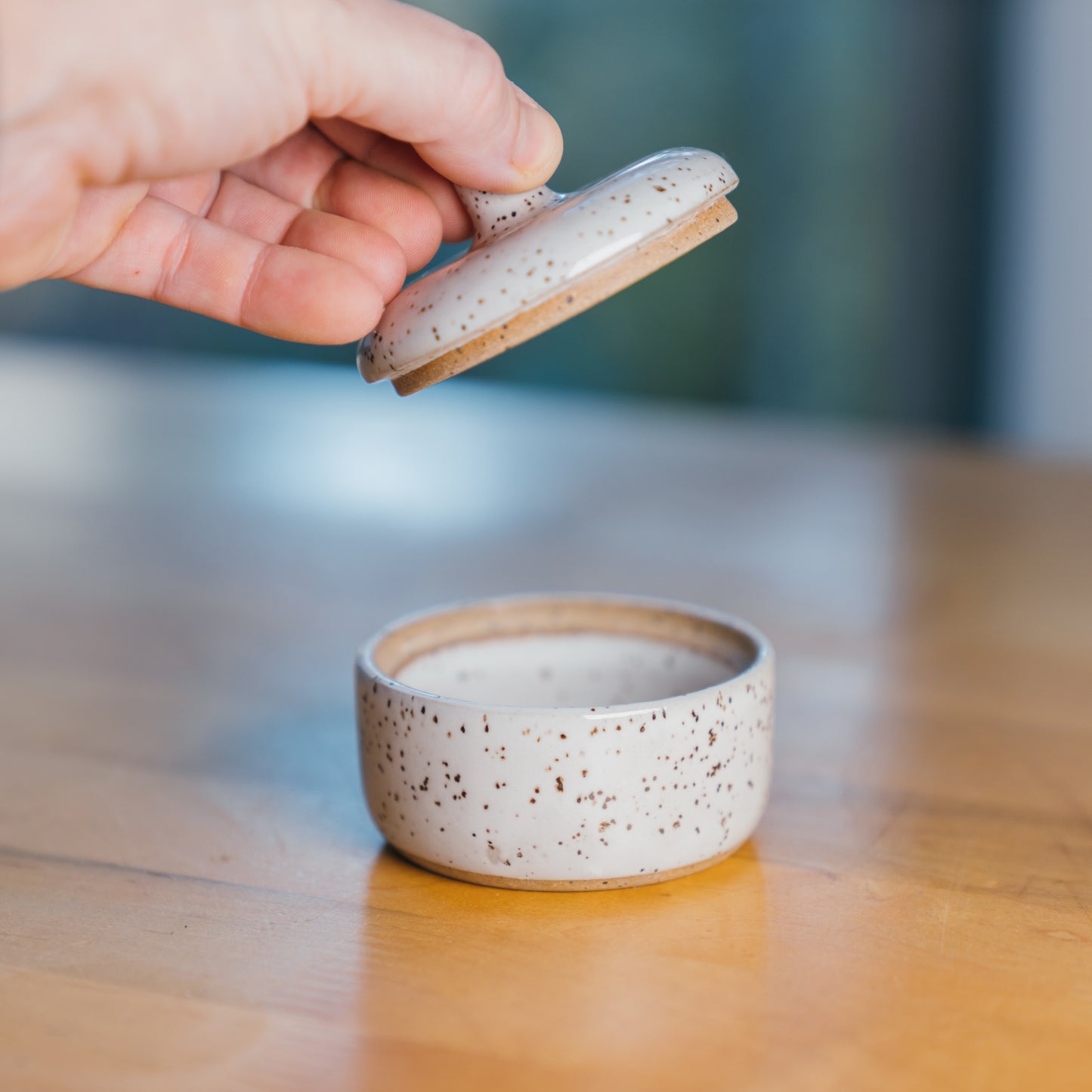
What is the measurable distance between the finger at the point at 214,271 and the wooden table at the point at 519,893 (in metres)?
0.24

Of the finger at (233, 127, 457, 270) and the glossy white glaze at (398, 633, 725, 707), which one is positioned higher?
the finger at (233, 127, 457, 270)

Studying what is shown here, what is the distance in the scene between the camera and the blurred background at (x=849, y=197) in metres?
2.36

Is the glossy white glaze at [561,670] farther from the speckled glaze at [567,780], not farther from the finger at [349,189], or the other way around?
the finger at [349,189]

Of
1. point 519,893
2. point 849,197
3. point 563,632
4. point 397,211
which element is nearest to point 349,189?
point 397,211

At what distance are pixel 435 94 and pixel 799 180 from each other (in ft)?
7.21

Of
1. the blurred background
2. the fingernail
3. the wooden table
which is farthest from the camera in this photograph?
the blurred background

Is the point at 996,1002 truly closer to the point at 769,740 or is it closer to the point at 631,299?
the point at 769,740

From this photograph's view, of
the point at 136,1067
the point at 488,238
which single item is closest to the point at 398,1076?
the point at 136,1067

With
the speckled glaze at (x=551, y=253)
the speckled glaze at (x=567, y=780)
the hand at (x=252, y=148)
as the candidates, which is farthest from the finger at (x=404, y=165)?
the speckled glaze at (x=567, y=780)

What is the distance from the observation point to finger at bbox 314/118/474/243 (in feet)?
2.24

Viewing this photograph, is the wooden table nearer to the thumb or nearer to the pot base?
the pot base

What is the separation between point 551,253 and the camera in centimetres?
53

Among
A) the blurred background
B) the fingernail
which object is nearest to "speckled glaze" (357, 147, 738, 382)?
the fingernail

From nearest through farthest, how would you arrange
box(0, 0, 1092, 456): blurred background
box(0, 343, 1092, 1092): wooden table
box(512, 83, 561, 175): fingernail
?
box(0, 343, 1092, 1092): wooden table → box(512, 83, 561, 175): fingernail → box(0, 0, 1092, 456): blurred background
